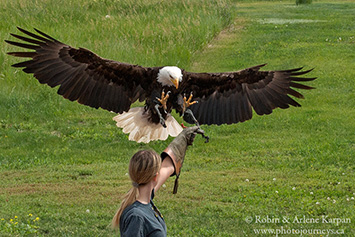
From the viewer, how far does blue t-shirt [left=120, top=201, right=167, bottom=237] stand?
3313 mm

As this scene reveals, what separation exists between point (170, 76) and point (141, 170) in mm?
2487

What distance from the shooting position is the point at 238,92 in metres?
6.61

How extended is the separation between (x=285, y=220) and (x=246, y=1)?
95.9 feet

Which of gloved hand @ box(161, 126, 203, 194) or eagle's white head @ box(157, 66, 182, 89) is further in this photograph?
eagle's white head @ box(157, 66, 182, 89)

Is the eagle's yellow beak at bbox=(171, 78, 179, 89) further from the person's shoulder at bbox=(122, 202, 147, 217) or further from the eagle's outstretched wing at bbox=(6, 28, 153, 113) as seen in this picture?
the person's shoulder at bbox=(122, 202, 147, 217)

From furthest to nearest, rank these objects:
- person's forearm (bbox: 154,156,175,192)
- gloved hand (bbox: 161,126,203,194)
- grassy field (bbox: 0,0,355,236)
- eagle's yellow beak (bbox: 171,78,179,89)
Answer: grassy field (bbox: 0,0,355,236)
eagle's yellow beak (bbox: 171,78,179,89)
gloved hand (bbox: 161,126,203,194)
person's forearm (bbox: 154,156,175,192)

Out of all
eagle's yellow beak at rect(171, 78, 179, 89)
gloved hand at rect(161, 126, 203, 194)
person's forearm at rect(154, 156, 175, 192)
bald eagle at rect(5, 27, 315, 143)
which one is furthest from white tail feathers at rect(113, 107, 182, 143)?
person's forearm at rect(154, 156, 175, 192)

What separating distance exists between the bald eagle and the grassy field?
3.67 feet

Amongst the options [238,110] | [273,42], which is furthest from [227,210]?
[273,42]

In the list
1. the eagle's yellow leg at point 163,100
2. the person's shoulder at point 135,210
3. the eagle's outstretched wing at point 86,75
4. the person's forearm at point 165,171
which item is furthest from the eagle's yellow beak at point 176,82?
the person's shoulder at point 135,210

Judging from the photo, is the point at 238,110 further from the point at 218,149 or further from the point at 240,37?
the point at 240,37

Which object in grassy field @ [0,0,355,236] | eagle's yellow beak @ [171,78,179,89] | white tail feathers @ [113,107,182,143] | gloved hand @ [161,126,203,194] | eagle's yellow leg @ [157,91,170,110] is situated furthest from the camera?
grassy field @ [0,0,355,236]

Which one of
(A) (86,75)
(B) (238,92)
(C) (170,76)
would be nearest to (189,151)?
(B) (238,92)

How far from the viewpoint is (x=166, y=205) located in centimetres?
720
